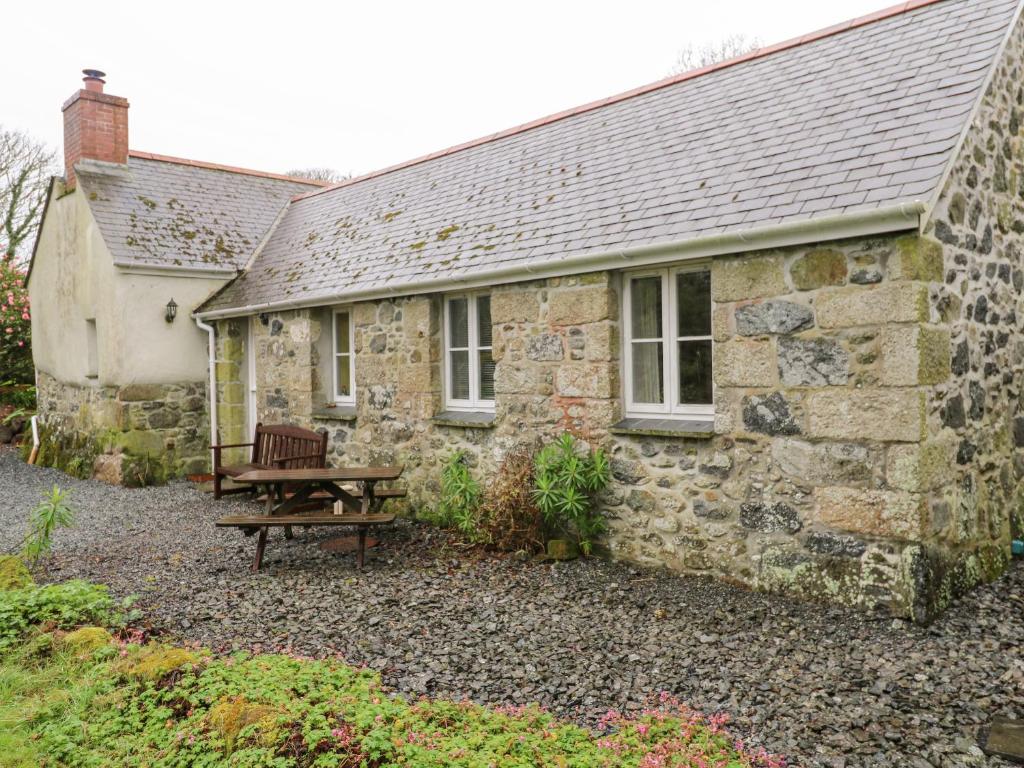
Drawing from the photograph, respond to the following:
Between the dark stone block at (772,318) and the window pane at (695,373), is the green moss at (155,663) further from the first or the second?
the dark stone block at (772,318)

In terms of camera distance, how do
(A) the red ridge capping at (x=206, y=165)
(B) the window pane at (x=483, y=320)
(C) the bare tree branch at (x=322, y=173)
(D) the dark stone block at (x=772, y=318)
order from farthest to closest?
(C) the bare tree branch at (x=322, y=173), (A) the red ridge capping at (x=206, y=165), (B) the window pane at (x=483, y=320), (D) the dark stone block at (x=772, y=318)

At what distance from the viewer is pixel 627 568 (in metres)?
6.34

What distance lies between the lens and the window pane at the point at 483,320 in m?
8.05

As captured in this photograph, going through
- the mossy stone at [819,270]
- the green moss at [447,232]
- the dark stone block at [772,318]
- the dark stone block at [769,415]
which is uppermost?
the green moss at [447,232]

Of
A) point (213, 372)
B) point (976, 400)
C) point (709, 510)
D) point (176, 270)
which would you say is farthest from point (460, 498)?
point (176, 270)

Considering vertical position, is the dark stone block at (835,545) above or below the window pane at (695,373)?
below

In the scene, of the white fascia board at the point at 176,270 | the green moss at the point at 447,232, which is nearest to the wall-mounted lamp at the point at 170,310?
the white fascia board at the point at 176,270

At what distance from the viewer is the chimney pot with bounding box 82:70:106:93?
12266 millimetres

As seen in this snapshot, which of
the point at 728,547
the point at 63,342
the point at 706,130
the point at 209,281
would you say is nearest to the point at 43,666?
the point at 728,547

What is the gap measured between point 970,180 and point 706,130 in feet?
8.24

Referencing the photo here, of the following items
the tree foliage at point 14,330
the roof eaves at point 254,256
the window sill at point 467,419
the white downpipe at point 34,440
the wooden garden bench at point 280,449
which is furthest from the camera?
the tree foliage at point 14,330

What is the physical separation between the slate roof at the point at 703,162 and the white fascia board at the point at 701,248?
0.11 m

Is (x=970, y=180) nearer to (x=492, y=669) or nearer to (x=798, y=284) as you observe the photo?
(x=798, y=284)

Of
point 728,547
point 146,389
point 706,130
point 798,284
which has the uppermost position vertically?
point 706,130
